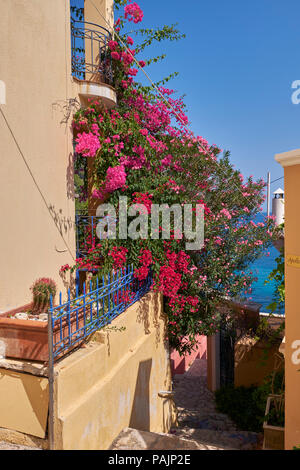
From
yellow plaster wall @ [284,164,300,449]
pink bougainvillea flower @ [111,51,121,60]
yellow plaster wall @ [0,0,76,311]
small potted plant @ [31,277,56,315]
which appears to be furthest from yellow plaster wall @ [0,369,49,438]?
pink bougainvillea flower @ [111,51,121,60]

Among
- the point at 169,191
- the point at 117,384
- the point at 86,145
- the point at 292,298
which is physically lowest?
the point at 117,384

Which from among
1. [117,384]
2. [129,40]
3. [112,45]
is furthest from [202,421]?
[129,40]

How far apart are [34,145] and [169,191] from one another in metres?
2.58

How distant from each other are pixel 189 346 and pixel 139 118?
5.07 metres

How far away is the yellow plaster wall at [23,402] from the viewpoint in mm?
3385

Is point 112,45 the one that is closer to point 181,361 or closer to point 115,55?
point 115,55

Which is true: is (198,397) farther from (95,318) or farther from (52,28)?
(52,28)

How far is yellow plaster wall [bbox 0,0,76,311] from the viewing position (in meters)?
4.46

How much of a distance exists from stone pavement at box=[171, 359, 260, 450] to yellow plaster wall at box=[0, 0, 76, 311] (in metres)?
3.47

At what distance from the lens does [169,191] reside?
645 cm

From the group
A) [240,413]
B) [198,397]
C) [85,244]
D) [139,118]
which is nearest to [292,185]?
[85,244]

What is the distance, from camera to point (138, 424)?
5.25 metres

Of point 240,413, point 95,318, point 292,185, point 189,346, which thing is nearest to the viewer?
point 292,185

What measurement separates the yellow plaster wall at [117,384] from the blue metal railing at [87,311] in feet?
0.47
